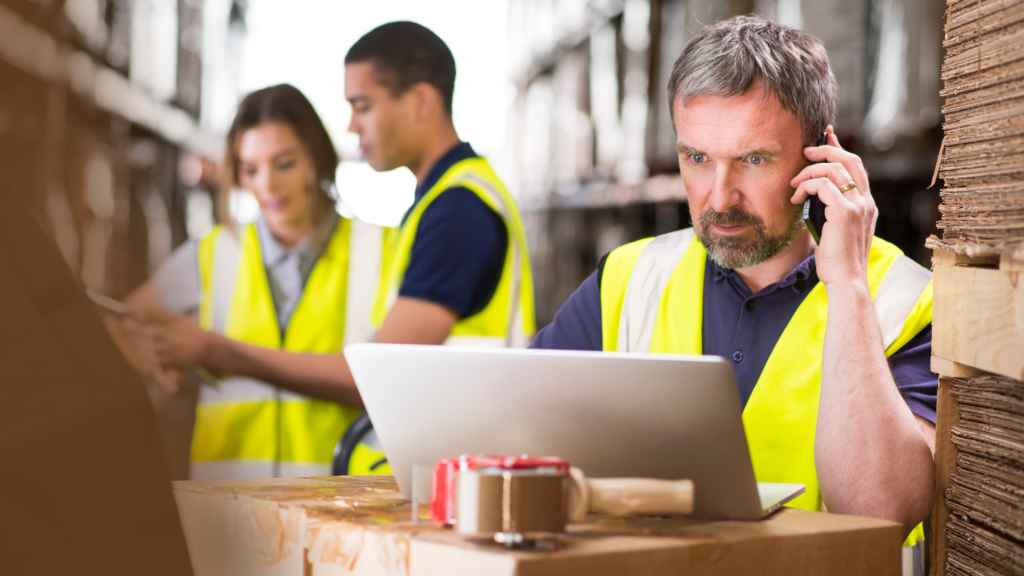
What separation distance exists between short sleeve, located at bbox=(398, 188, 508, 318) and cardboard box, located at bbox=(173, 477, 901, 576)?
Result: 4.74 feet

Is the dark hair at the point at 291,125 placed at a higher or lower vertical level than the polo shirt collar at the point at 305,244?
higher

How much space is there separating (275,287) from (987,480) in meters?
2.42

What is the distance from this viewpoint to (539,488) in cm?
83

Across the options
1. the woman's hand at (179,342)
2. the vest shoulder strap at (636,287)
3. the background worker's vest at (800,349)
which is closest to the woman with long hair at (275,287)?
the woman's hand at (179,342)

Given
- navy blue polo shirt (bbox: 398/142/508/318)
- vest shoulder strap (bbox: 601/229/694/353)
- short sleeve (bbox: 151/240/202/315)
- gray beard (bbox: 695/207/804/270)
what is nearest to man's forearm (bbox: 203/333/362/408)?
navy blue polo shirt (bbox: 398/142/508/318)

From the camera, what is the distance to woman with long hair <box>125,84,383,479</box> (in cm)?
292

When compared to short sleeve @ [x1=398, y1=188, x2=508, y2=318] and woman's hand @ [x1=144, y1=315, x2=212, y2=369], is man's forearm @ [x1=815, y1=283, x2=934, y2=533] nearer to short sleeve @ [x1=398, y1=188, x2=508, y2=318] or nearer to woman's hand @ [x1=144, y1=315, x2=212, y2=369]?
short sleeve @ [x1=398, y1=188, x2=508, y2=318]

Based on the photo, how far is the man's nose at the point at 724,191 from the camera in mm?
1815

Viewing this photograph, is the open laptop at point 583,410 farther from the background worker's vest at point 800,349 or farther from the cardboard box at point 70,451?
the background worker's vest at point 800,349

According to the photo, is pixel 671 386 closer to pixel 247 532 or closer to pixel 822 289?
pixel 247 532

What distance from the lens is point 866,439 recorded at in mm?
1442

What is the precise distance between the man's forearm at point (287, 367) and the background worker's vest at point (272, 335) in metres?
0.17

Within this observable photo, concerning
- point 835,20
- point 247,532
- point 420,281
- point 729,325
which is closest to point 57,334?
point 247,532

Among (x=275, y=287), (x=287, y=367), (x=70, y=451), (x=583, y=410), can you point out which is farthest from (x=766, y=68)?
(x=275, y=287)
